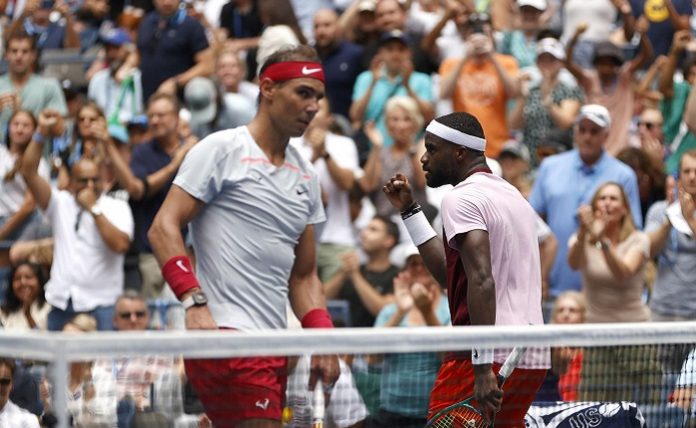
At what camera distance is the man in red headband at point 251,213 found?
23.5ft

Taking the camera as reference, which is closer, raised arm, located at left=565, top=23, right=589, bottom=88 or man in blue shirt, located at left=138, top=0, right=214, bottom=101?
raised arm, located at left=565, top=23, right=589, bottom=88

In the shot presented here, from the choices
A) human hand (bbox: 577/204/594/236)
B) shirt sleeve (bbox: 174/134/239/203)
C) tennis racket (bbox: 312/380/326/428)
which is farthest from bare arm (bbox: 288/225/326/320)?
human hand (bbox: 577/204/594/236)

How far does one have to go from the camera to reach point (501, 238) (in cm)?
651

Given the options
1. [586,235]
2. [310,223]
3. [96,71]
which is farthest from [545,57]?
[310,223]

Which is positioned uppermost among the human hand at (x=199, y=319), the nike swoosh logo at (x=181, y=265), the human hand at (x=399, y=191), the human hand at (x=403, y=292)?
the human hand at (x=399, y=191)

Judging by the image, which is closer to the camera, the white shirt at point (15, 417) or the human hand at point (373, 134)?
the white shirt at point (15, 417)

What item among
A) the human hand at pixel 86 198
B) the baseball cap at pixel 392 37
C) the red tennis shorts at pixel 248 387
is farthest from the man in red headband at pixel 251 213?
the baseball cap at pixel 392 37

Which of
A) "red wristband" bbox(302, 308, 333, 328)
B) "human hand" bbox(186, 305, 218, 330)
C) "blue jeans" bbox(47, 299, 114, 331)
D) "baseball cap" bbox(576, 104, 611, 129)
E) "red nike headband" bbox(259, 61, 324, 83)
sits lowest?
"blue jeans" bbox(47, 299, 114, 331)

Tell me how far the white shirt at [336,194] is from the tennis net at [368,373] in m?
5.29

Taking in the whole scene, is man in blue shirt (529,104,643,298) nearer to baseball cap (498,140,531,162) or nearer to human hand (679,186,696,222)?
baseball cap (498,140,531,162)

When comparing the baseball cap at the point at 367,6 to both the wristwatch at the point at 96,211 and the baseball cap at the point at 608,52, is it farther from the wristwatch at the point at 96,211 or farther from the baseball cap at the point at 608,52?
the wristwatch at the point at 96,211

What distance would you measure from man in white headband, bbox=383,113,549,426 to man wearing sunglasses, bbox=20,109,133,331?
17.9 ft

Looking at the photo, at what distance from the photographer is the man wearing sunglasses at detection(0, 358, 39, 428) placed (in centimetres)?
583

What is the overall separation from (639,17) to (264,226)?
34.6ft
